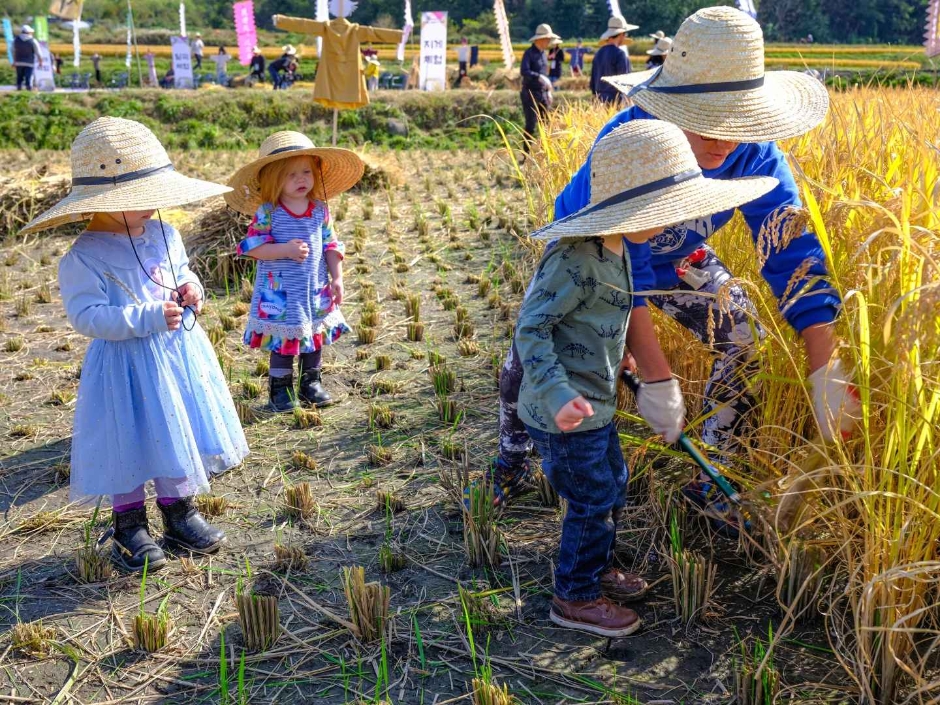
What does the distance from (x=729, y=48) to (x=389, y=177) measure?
727 centimetres

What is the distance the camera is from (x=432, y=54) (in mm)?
18078

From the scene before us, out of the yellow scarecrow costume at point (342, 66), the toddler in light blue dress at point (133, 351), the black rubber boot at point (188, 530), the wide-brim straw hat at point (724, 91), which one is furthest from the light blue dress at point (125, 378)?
the yellow scarecrow costume at point (342, 66)

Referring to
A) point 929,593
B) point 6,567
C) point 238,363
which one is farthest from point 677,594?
point 238,363

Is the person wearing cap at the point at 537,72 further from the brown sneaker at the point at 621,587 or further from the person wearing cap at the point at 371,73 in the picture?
the person wearing cap at the point at 371,73

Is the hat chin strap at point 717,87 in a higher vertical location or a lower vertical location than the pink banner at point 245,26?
lower

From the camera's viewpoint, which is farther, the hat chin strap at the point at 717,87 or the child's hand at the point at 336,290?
the child's hand at the point at 336,290

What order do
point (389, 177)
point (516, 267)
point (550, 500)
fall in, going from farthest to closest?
1. point (389, 177)
2. point (516, 267)
3. point (550, 500)

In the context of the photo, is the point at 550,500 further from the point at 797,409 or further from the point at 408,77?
the point at 408,77

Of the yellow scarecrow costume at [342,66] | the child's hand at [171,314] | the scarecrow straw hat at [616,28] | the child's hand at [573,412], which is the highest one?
the scarecrow straw hat at [616,28]

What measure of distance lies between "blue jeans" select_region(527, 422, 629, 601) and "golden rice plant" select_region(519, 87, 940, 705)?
1.16 ft

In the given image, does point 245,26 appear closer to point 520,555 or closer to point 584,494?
point 520,555

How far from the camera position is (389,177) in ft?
30.5

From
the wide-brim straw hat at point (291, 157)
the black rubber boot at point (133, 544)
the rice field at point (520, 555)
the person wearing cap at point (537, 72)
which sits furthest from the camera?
the person wearing cap at point (537, 72)

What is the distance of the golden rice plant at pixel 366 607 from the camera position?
7.41 feet
